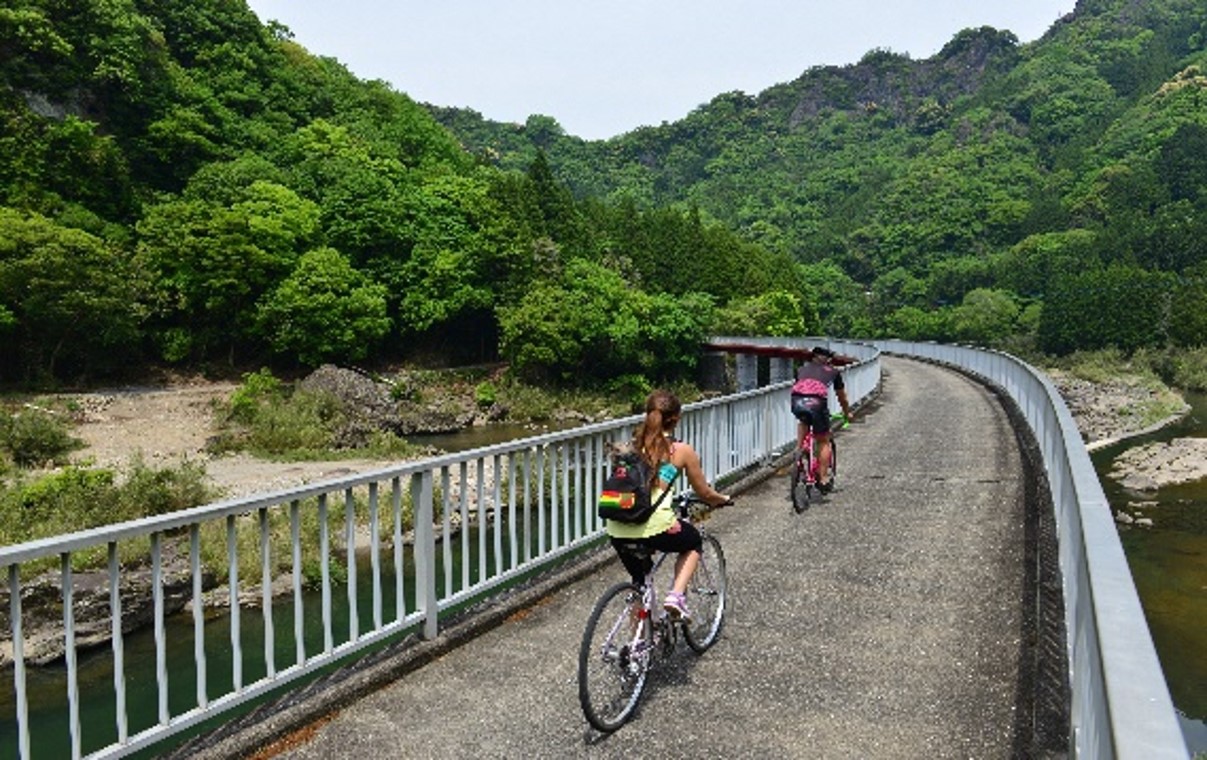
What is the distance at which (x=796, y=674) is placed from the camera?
539 cm

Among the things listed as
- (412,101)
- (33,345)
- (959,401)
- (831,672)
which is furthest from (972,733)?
(412,101)

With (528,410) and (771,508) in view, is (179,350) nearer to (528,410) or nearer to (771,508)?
(528,410)

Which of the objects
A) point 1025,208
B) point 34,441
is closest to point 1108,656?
point 34,441

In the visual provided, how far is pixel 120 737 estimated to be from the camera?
3918 mm

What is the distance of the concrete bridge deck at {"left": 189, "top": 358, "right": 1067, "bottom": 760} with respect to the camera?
451cm

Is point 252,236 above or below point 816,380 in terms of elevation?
above

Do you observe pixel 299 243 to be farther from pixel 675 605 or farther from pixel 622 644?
pixel 622 644

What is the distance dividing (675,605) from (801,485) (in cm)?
548

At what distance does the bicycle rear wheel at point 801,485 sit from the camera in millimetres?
10039

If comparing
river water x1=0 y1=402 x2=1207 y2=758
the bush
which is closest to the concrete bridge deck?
river water x1=0 y1=402 x2=1207 y2=758

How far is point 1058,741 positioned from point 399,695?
12.2ft

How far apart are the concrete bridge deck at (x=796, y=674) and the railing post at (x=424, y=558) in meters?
0.26

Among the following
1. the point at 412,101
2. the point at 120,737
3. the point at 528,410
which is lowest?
the point at 528,410

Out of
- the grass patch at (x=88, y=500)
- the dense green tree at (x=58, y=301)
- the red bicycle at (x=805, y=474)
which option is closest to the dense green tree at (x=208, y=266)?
the dense green tree at (x=58, y=301)
